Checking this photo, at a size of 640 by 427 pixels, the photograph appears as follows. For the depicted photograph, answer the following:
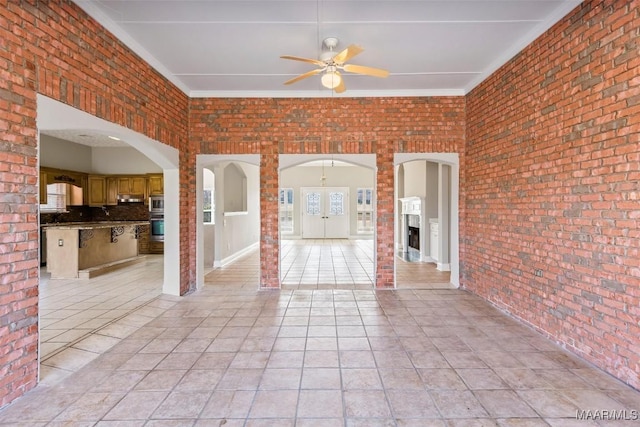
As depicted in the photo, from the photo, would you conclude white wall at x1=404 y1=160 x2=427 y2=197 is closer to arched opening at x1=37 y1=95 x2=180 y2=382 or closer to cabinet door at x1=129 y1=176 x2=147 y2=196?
arched opening at x1=37 y1=95 x2=180 y2=382

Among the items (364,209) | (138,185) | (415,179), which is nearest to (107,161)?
(138,185)

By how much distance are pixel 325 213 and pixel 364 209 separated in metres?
1.66

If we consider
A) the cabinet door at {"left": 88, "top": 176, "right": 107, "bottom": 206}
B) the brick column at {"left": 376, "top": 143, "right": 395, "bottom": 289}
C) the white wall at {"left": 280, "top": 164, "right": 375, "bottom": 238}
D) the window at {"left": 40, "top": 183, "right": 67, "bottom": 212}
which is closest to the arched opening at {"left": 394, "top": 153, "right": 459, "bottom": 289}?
the brick column at {"left": 376, "top": 143, "right": 395, "bottom": 289}

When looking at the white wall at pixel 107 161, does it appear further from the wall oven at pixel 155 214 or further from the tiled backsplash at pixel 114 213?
the tiled backsplash at pixel 114 213

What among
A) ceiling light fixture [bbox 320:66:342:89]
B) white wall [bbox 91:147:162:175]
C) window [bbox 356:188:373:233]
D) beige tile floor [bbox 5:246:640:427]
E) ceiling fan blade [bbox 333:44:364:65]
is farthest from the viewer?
window [bbox 356:188:373:233]

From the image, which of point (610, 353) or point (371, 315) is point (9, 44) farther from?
point (610, 353)

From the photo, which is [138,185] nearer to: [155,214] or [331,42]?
[155,214]

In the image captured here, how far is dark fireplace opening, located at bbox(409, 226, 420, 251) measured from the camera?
8.79 metres

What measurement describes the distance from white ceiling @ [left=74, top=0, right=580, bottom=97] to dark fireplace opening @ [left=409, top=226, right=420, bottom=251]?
4.54 meters

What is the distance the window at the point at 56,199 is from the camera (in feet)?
25.9

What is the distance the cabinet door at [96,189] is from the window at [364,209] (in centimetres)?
885

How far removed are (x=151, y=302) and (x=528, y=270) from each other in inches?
194

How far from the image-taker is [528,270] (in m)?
3.69

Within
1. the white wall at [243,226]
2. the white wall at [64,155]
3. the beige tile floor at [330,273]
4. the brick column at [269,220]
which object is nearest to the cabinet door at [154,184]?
the white wall at [64,155]
